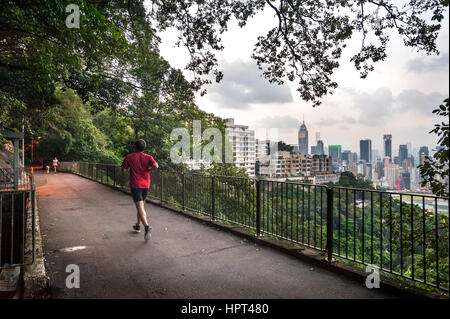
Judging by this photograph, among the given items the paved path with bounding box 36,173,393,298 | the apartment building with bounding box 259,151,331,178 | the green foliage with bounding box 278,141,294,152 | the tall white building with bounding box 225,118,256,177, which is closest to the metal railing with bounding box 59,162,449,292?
the paved path with bounding box 36,173,393,298

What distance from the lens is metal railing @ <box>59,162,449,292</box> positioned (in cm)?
361

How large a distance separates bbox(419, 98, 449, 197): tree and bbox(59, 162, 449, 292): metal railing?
0.71 ft

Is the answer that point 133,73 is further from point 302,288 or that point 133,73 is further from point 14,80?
point 302,288

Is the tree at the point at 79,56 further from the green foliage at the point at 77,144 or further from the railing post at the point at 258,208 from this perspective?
the green foliage at the point at 77,144

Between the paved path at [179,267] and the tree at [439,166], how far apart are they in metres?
1.58

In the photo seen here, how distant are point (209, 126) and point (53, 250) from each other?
14255 millimetres

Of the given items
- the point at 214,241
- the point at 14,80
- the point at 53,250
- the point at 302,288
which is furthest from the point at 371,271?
the point at 14,80

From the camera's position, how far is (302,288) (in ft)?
11.6

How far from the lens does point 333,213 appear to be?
4957mm

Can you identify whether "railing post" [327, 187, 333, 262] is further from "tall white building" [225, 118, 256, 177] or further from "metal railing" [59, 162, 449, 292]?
"tall white building" [225, 118, 256, 177]

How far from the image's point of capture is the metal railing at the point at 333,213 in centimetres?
361

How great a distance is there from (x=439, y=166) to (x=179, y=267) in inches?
152

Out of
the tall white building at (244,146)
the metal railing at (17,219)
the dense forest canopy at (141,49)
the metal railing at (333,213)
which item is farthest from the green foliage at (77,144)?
the tall white building at (244,146)

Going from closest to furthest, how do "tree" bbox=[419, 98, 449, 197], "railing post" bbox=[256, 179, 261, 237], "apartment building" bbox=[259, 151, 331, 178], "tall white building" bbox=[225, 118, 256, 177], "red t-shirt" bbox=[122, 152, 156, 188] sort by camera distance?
"tree" bbox=[419, 98, 449, 197] < "railing post" bbox=[256, 179, 261, 237] < "red t-shirt" bbox=[122, 152, 156, 188] < "apartment building" bbox=[259, 151, 331, 178] < "tall white building" bbox=[225, 118, 256, 177]
